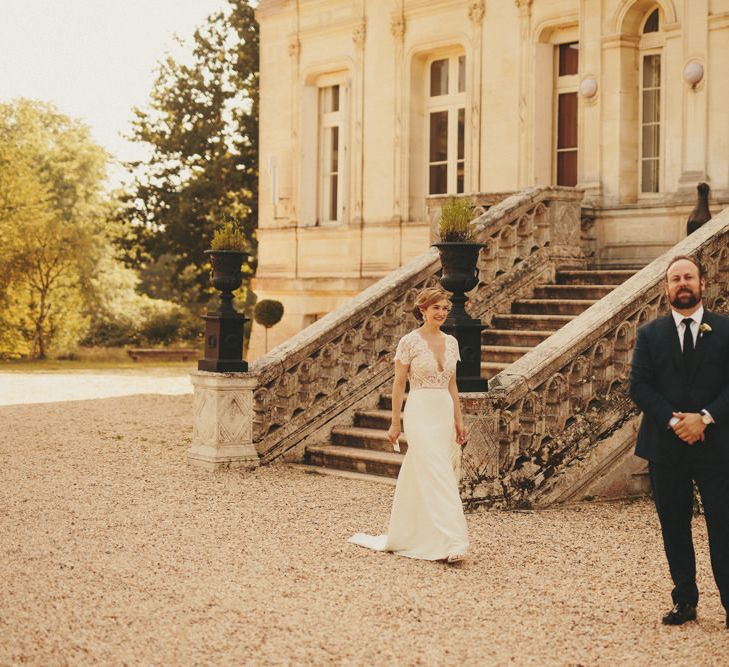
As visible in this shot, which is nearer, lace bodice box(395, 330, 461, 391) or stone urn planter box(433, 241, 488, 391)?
lace bodice box(395, 330, 461, 391)

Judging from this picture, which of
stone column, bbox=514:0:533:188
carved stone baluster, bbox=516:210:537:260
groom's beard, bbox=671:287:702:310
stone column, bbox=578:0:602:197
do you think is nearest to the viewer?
groom's beard, bbox=671:287:702:310

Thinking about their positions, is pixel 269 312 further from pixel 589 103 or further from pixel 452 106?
pixel 589 103

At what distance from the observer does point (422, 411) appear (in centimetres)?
804

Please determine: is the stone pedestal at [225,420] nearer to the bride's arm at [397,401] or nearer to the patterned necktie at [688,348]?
the bride's arm at [397,401]

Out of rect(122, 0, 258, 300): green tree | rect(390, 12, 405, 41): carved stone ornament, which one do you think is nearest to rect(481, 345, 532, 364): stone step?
rect(390, 12, 405, 41): carved stone ornament

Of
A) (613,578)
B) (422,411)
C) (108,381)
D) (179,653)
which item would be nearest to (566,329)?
(422,411)

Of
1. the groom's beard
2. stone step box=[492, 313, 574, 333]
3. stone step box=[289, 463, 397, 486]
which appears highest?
the groom's beard

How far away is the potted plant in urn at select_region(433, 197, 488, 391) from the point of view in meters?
9.55

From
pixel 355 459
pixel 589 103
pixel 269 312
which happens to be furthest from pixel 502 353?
pixel 269 312

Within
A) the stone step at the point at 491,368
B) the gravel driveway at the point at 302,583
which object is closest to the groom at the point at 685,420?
the gravel driveway at the point at 302,583

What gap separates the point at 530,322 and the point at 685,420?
22.5 feet

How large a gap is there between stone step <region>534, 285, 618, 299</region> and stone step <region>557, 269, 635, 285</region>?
210 millimetres

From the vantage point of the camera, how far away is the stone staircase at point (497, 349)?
36.9ft

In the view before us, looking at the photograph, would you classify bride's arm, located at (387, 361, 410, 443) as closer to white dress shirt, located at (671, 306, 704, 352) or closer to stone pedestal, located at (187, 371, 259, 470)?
white dress shirt, located at (671, 306, 704, 352)
